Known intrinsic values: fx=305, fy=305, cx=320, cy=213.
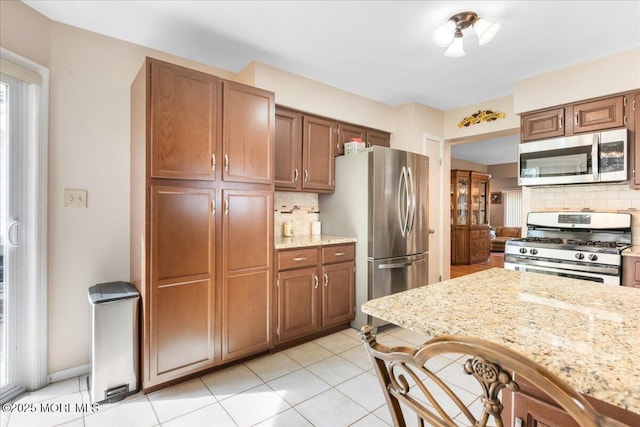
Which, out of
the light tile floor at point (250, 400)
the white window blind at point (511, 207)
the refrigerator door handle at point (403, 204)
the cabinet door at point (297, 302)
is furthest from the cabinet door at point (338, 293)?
the white window blind at point (511, 207)

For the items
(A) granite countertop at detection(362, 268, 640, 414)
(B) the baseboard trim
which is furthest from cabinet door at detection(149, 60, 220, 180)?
(A) granite countertop at detection(362, 268, 640, 414)

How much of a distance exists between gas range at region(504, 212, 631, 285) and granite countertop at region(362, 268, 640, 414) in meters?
1.59

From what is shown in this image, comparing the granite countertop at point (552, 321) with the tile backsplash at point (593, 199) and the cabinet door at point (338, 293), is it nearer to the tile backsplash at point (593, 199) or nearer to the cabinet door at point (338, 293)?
the cabinet door at point (338, 293)

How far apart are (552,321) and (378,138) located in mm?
3348

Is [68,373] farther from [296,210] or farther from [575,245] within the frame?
[575,245]

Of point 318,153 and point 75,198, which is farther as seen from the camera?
point 318,153

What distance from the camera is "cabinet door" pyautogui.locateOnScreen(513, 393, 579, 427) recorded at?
711 millimetres

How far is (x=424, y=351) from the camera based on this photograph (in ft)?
1.94

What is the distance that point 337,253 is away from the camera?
3.04 metres

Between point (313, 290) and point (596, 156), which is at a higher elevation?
point (596, 156)

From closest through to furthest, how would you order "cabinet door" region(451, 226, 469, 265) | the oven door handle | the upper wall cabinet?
the oven door handle
the upper wall cabinet
"cabinet door" region(451, 226, 469, 265)

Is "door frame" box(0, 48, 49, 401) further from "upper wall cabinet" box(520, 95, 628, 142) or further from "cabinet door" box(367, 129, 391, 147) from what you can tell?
"upper wall cabinet" box(520, 95, 628, 142)

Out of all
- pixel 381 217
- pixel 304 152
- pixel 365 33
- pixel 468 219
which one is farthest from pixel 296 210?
pixel 468 219

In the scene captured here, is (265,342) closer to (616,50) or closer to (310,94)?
(310,94)
